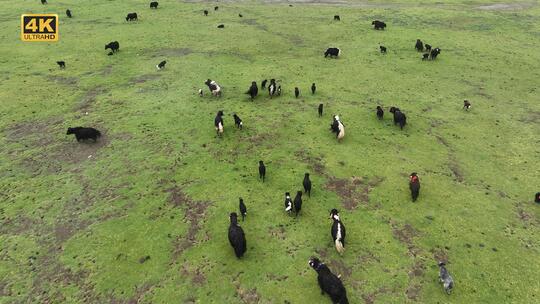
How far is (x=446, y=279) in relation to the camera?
1105 cm

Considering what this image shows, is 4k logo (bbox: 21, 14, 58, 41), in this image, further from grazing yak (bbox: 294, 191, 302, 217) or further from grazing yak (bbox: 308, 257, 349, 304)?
grazing yak (bbox: 308, 257, 349, 304)

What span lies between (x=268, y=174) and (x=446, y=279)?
764 cm

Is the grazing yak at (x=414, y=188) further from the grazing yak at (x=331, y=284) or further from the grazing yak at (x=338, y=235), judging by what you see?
the grazing yak at (x=331, y=284)

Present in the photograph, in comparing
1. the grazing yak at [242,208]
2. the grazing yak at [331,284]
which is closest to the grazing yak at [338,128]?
the grazing yak at [242,208]

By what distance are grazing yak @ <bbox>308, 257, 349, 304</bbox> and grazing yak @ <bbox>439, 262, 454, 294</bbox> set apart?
288 centimetres

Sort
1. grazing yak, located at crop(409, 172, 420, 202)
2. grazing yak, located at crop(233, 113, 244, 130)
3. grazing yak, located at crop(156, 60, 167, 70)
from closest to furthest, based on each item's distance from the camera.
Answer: grazing yak, located at crop(409, 172, 420, 202) < grazing yak, located at crop(233, 113, 244, 130) < grazing yak, located at crop(156, 60, 167, 70)

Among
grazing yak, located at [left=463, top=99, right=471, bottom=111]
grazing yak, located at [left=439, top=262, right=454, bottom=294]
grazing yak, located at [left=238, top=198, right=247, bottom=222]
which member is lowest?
grazing yak, located at [left=439, top=262, right=454, bottom=294]

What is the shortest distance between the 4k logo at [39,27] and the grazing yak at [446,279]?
3590 cm

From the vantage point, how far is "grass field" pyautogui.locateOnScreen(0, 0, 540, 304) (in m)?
11.7

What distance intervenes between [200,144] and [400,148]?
363 inches

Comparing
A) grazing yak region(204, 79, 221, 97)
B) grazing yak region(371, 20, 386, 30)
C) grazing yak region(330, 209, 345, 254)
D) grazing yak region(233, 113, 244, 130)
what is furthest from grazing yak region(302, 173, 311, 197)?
grazing yak region(371, 20, 386, 30)

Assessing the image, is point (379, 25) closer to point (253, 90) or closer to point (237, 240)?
point (253, 90)

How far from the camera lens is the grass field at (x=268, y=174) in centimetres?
1166

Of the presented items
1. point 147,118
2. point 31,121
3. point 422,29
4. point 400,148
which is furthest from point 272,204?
point 422,29
